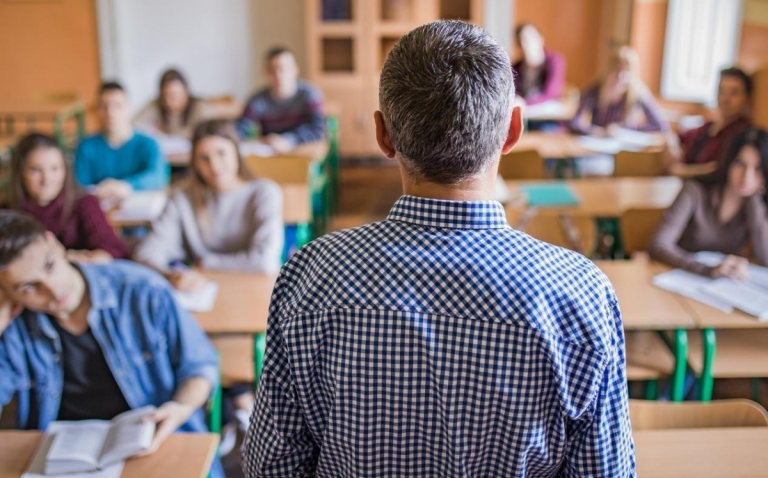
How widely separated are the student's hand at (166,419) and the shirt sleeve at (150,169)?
93.3 inches

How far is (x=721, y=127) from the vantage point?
14.3ft

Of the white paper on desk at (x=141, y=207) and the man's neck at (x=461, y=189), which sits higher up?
the man's neck at (x=461, y=189)

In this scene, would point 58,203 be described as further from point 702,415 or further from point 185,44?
point 185,44

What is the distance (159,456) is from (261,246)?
4.46 ft

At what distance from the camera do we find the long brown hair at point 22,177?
10.1 feet

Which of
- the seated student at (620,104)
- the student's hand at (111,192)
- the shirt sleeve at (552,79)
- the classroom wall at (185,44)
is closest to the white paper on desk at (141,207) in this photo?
the student's hand at (111,192)

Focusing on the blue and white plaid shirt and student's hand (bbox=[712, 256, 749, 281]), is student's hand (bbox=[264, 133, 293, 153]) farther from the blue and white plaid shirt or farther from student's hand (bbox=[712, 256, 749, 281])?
the blue and white plaid shirt

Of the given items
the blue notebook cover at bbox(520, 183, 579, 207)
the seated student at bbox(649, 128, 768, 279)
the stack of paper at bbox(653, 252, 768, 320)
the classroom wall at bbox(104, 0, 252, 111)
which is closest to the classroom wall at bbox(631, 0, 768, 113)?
the blue notebook cover at bbox(520, 183, 579, 207)

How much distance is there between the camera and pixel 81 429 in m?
1.81

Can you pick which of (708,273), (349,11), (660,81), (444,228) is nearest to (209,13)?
(349,11)

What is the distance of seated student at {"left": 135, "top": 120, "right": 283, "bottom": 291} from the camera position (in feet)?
10.2

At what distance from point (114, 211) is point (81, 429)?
205 cm

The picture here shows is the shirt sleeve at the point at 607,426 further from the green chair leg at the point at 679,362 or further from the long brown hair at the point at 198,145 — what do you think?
the long brown hair at the point at 198,145

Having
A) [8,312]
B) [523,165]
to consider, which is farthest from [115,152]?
[8,312]
